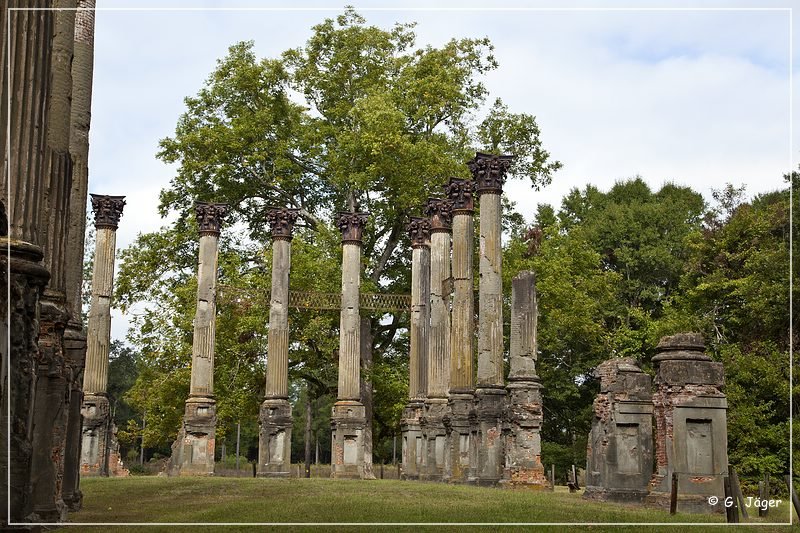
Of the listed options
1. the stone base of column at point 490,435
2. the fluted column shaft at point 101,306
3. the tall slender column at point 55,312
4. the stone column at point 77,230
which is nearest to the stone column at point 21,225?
the tall slender column at point 55,312

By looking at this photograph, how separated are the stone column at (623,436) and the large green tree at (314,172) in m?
18.4

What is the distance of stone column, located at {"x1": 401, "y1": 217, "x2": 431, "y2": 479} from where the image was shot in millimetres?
36062

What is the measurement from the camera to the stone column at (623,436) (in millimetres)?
21062

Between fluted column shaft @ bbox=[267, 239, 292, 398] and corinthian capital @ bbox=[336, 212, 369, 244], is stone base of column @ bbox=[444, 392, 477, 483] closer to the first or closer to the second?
fluted column shaft @ bbox=[267, 239, 292, 398]

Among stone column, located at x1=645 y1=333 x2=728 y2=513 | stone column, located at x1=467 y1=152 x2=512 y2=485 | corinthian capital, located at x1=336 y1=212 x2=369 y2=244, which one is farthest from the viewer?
corinthian capital, located at x1=336 y1=212 x2=369 y2=244

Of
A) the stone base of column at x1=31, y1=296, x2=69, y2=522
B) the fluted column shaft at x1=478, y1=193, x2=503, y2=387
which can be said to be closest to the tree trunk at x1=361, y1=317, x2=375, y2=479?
the fluted column shaft at x1=478, y1=193, x2=503, y2=387

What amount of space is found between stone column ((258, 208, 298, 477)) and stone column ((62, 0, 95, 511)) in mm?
16627

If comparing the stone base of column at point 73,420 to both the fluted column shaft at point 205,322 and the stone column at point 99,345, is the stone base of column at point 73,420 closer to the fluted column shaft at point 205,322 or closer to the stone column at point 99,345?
the stone column at point 99,345

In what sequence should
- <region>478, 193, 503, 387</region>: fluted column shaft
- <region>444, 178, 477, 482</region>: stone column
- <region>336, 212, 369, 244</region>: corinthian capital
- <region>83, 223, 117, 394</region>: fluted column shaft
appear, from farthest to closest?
<region>336, 212, 369, 244</region>: corinthian capital
<region>83, 223, 117, 394</region>: fluted column shaft
<region>444, 178, 477, 482</region>: stone column
<region>478, 193, 503, 387</region>: fluted column shaft

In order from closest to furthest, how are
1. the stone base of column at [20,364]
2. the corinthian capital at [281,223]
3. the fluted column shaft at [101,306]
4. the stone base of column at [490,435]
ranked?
the stone base of column at [20,364] → the stone base of column at [490,435] → the fluted column shaft at [101,306] → the corinthian capital at [281,223]

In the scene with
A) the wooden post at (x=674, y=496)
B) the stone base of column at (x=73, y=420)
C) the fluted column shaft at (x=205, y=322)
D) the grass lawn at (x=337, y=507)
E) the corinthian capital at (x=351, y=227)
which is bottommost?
the grass lawn at (x=337, y=507)

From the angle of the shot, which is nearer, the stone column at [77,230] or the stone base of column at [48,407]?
the stone base of column at [48,407]

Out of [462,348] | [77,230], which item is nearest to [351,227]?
[462,348]

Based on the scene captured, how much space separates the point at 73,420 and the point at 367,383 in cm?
2325
